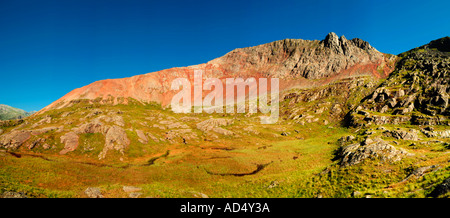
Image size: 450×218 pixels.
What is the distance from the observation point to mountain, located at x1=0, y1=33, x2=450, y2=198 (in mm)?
31094

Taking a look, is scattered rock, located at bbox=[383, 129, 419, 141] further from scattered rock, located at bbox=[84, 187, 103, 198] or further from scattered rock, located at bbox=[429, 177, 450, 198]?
scattered rock, located at bbox=[84, 187, 103, 198]

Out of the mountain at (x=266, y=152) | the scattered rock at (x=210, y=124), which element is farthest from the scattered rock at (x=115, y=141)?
the scattered rock at (x=210, y=124)

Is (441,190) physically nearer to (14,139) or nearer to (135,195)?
(135,195)

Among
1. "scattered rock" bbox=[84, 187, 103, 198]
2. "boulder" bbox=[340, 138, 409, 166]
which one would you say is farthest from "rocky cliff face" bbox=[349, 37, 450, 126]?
"scattered rock" bbox=[84, 187, 103, 198]

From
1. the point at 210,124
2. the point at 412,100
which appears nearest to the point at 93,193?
the point at 210,124

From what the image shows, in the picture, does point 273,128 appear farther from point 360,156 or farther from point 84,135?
point 84,135

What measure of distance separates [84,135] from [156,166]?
44.7 m

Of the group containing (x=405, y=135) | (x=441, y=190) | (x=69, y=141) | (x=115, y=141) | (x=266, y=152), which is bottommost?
(x=266, y=152)

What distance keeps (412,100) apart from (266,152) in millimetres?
116282

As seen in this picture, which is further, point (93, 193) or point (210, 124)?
point (210, 124)

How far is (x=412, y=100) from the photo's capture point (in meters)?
119

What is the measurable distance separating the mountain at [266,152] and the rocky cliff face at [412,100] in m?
0.60

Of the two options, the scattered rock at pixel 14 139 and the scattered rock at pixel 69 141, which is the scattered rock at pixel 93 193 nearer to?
the scattered rock at pixel 69 141

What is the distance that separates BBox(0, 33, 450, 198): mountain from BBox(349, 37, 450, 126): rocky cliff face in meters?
0.60
